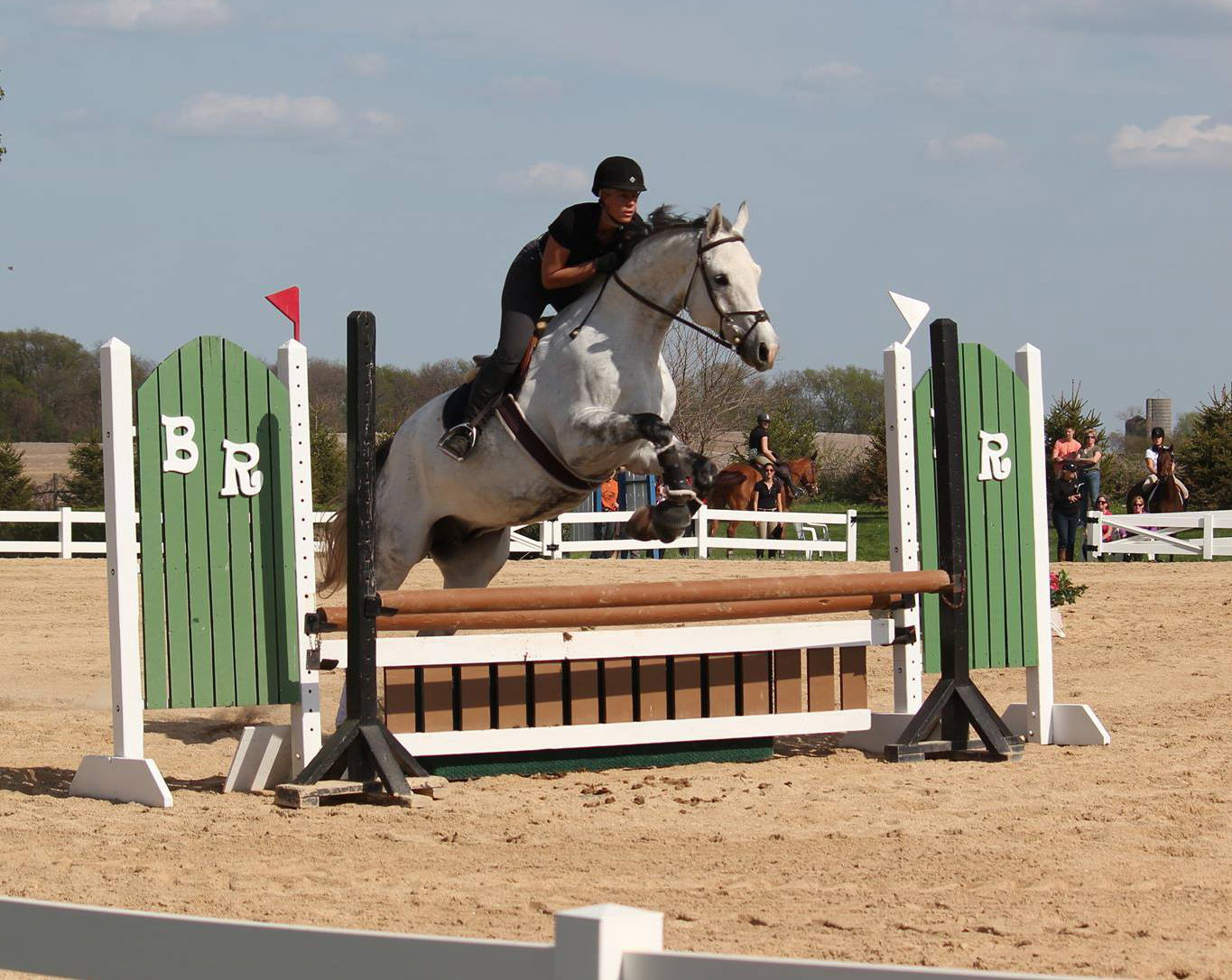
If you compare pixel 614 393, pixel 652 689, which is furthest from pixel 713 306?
pixel 652 689

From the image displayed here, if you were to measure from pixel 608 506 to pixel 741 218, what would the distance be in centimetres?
1402

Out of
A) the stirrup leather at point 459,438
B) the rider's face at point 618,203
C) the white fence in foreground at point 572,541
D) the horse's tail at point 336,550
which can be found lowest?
the white fence in foreground at point 572,541

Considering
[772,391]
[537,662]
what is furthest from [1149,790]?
[772,391]

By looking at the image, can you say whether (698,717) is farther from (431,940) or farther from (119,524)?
(431,940)

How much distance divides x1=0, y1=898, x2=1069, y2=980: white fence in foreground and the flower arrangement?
8815mm

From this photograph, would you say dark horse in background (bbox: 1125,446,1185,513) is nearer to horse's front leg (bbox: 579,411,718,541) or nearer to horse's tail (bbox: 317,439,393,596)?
horse's tail (bbox: 317,439,393,596)

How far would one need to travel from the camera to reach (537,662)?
5.55m

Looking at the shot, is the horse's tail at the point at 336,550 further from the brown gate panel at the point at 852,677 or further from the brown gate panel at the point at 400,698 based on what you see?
the brown gate panel at the point at 852,677

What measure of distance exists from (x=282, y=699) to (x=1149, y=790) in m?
2.81

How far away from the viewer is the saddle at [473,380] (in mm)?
5555

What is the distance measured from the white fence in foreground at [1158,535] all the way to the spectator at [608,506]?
5.15 m

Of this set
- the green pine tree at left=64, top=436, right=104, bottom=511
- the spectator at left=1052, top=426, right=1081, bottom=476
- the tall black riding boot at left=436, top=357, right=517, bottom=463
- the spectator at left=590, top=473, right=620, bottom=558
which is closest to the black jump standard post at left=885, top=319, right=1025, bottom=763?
the tall black riding boot at left=436, top=357, right=517, bottom=463

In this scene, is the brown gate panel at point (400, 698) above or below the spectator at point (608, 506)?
below

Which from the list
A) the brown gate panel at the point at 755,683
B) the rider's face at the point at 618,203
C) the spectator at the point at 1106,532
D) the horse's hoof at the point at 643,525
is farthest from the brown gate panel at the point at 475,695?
the spectator at the point at 1106,532
